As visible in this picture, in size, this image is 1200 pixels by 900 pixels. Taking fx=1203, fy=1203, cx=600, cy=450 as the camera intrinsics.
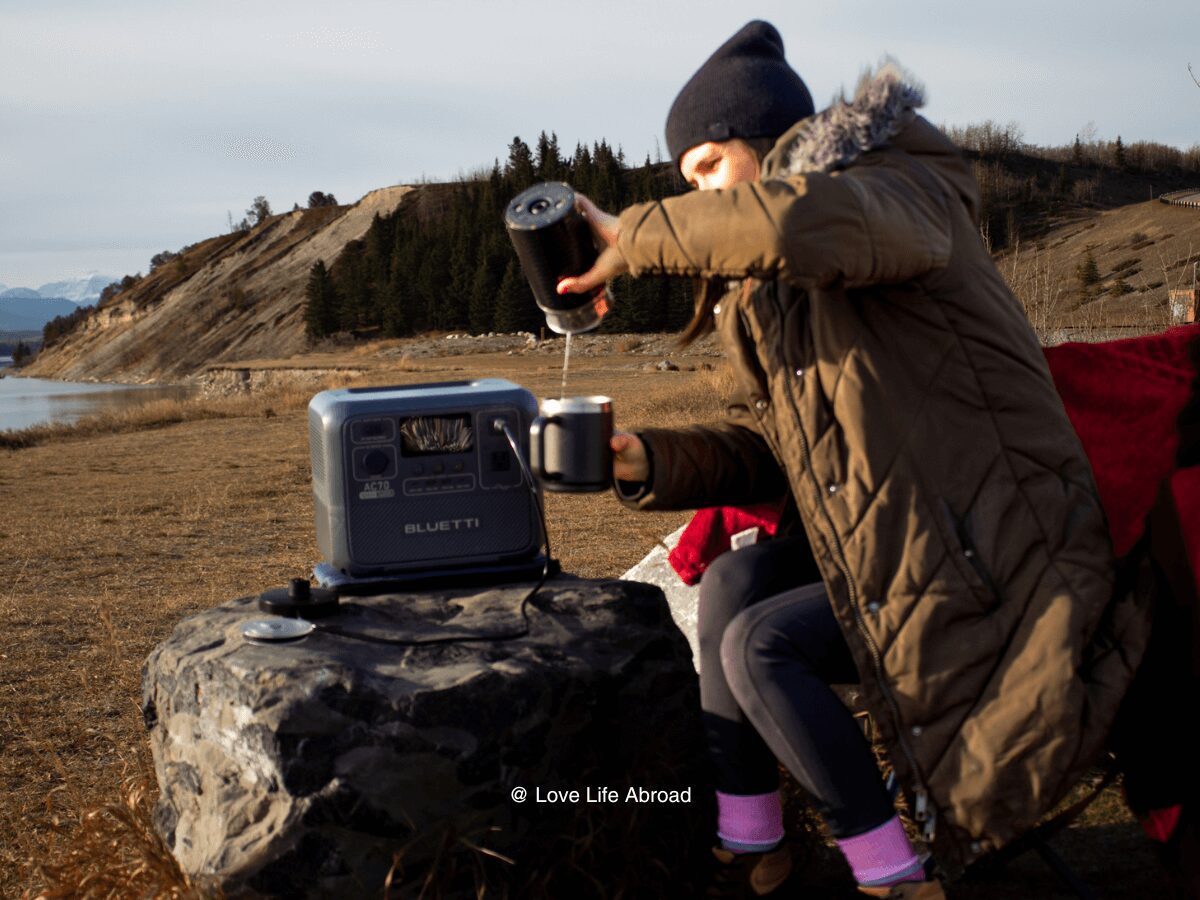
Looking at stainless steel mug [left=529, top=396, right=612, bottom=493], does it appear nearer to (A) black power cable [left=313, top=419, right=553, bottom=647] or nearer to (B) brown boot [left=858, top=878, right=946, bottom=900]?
(A) black power cable [left=313, top=419, right=553, bottom=647]

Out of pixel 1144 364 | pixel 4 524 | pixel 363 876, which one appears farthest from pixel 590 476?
pixel 4 524

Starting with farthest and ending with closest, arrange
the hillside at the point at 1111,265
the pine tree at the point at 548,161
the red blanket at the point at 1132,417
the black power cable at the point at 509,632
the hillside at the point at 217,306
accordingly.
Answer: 1. the hillside at the point at 217,306
2. the pine tree at the point at 548,161
3. the hillside at the point at 1111,265
4. the black power cable at the point at 509,632
5. the red blanket at the point at 1132,417

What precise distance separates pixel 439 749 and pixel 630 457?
2.33 feet

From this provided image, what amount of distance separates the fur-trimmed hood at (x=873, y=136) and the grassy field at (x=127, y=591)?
661 millimetres

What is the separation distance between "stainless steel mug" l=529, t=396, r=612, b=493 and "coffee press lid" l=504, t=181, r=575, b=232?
1.13ft

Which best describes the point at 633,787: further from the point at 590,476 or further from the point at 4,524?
the point at 4,524

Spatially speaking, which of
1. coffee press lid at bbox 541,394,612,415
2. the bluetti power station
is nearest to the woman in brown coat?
coffee press lid at bbox 541,394,612,415

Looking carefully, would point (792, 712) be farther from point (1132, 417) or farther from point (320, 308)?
point (320, 308)

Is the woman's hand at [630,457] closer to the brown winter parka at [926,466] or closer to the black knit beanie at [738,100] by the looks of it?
the brown winter parka at [926,466]

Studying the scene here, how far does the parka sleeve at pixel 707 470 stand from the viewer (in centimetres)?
248

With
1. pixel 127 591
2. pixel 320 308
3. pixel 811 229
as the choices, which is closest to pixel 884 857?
pixel 811 229

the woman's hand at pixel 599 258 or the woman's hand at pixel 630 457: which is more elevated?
the woman's hand at pixel 599 258

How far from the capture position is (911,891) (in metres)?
2.02

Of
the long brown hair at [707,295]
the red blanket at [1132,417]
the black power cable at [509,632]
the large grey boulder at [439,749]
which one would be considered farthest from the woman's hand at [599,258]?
the red blanket at [1132,417]
